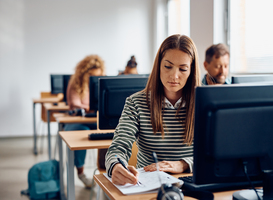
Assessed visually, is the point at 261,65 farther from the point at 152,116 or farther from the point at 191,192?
the point at 191,192

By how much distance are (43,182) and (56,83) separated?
2.19m

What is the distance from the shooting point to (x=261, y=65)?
3.22 metres

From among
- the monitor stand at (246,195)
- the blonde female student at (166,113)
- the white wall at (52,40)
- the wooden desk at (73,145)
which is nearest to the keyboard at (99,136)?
the wooden desk at (73,145)

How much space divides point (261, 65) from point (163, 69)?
6.93 feet

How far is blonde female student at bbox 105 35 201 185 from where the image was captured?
4.59 ft

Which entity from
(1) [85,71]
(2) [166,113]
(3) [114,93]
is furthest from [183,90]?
(1) [85,71]

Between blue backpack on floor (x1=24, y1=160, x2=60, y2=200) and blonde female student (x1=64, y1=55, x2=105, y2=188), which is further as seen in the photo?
blonde female student (x1=64, y1=55, x2=105, y2=188)

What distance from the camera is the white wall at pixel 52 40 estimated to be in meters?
5.70

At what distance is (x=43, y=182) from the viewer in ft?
9.50

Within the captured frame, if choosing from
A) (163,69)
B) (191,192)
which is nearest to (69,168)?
(163,69)

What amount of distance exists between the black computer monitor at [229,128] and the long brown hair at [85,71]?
2520 millimetres

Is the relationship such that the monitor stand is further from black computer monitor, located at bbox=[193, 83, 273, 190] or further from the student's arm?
the student's arm

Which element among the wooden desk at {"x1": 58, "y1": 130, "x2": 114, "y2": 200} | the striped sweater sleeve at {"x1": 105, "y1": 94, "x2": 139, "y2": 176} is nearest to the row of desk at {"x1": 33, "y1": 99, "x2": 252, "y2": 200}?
the wooden desk at {"x1": 58, "y1": 130, "x2": 114, "y2": 200}

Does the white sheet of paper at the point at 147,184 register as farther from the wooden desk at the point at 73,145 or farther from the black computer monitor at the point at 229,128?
the wooden desk at the point at 73,145
